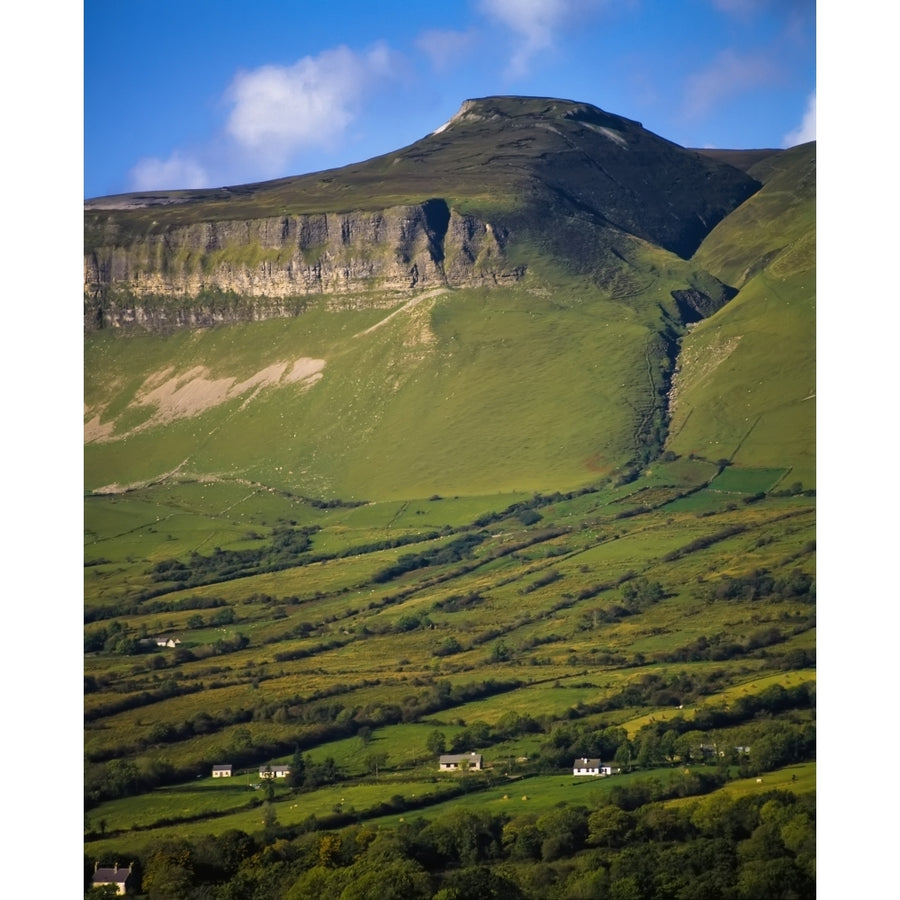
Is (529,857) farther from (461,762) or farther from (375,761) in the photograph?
(375,761)

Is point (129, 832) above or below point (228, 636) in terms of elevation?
below

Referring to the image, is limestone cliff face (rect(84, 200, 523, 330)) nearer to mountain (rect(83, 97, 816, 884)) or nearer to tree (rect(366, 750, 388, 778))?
mountain (rect(83, 97, 816, 884))

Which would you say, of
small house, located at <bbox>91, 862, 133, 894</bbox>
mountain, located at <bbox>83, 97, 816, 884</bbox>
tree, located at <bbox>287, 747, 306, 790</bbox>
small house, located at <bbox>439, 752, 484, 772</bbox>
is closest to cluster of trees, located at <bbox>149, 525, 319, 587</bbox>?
mountain, located at <bbox>83, 97, 816, 884</bbox>

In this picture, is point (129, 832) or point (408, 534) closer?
point (129, 832)

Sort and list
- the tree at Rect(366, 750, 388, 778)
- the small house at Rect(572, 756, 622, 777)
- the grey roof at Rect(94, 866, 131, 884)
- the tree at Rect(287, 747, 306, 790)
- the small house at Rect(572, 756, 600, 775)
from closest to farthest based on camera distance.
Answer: the grey roof at Rect(94, 866, 131, 884), the small house at Rect(572, 756, 622, 777), the small house at Rect(572, 756, 600, 775), the tree at Rect(287, 747, 306, 790), the tree at Rect(366, 750, 388, 778)

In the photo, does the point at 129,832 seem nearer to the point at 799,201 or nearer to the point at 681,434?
the point at 681,434

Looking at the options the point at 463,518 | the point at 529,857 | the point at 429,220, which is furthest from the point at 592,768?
the point at 429,220

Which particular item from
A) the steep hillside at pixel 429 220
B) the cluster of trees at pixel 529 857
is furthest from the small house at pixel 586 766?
the steep hillside at pixel 429 220
